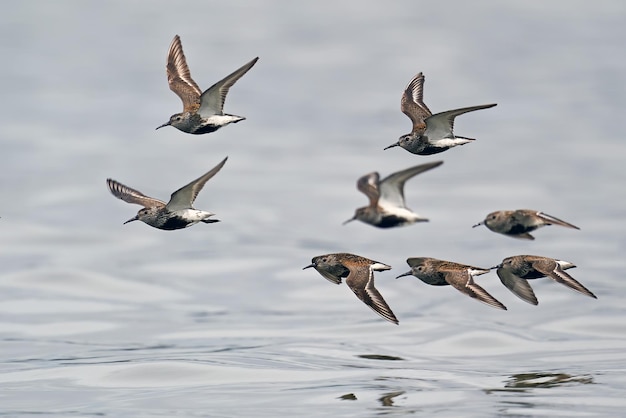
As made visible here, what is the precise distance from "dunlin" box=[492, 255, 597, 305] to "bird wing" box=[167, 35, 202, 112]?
7.14m

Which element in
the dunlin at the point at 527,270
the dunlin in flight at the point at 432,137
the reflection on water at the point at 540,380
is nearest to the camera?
the dunlin in flight at the point at 432,137

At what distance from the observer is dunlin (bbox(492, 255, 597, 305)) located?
87.1 feet

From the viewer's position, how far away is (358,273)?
2662 centimetres

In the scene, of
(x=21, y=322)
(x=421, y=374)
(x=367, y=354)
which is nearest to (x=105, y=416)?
(x=421, y=374)

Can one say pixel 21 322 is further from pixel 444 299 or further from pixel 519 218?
pixel 519 218

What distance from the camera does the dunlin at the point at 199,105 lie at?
86.2 ft

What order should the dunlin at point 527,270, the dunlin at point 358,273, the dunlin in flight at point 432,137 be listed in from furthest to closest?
1. the dunlin at point 527,270
2. the dunlin in flight at point 432,137
3. the dunlin at point 358,273

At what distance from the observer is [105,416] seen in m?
53.1

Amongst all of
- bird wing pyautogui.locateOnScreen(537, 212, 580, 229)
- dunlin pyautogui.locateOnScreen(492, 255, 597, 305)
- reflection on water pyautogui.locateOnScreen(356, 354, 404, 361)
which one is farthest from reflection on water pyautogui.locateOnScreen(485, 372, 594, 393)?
bird wing pyautogui.locateOnScreen(537, 212, 580, 229)

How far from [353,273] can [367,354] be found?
49.0 metres

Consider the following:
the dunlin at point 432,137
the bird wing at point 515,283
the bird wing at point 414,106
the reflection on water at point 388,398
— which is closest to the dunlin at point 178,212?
the dunlin at point 432,137

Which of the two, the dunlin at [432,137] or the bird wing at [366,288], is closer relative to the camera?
the bird wing at [366,288]

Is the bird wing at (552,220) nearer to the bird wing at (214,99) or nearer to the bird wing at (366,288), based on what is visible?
the bird wing at (366,288)

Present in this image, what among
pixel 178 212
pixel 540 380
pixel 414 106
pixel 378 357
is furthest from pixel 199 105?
pixel 378 357
